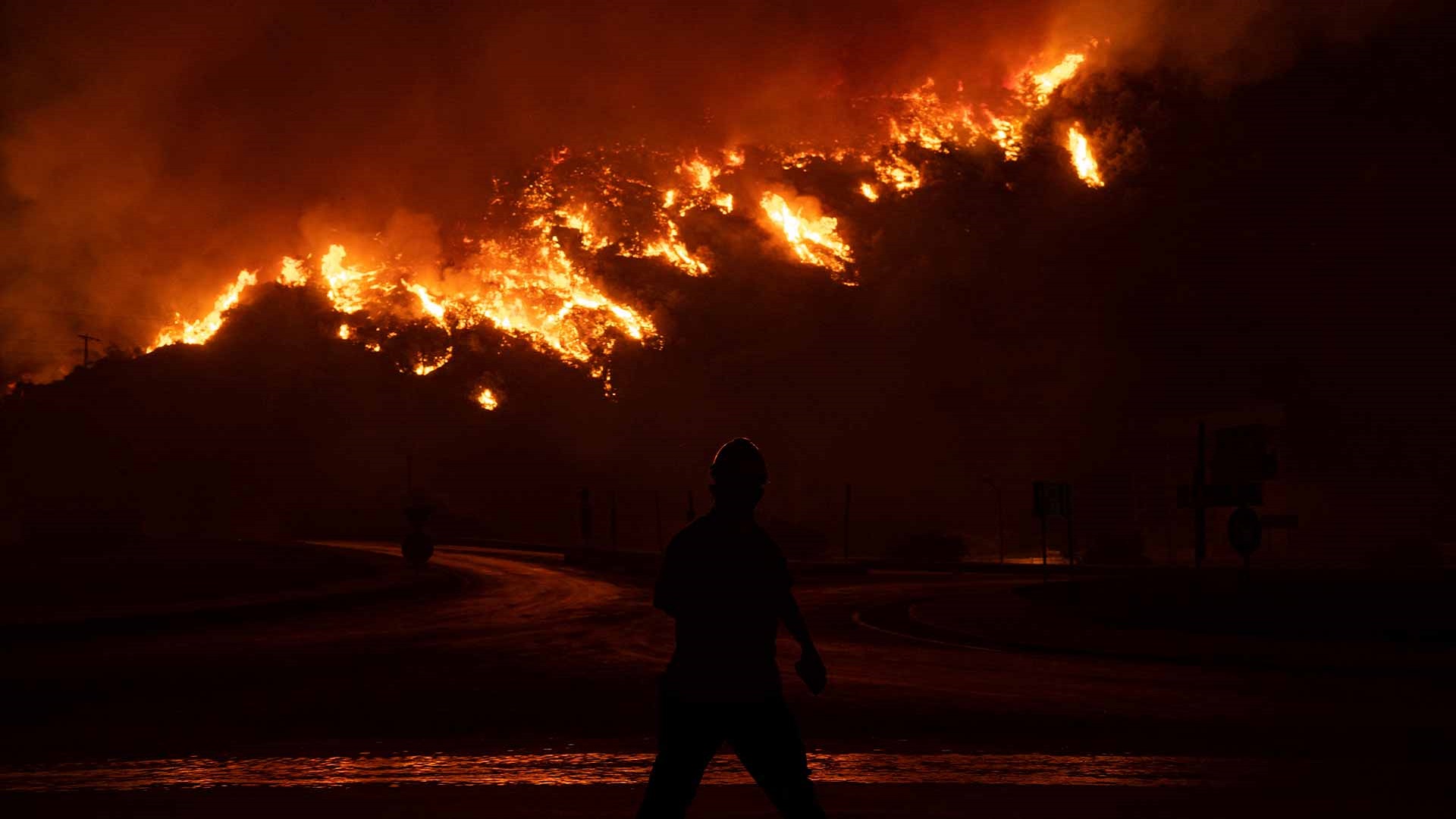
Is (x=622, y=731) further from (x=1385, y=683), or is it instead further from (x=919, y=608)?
(x=919, y=608)

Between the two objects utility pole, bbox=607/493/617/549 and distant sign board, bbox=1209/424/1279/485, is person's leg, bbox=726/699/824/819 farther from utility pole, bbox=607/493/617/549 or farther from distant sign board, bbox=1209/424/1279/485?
utility pole, bbox=607/493/617/549

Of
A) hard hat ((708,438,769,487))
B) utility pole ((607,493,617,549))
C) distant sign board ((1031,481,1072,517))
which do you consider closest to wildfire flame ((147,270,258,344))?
utility pole ((607,493,617,549))

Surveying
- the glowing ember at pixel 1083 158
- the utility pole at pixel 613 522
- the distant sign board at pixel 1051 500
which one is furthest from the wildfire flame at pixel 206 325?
the distant sign board at pixel 1051 500

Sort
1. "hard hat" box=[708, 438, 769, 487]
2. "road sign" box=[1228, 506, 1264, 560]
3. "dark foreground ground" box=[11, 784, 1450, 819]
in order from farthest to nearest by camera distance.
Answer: "road sign" box=[1228, 506, 1264, 560] < "dark foreground ground" box=[11, 784, 1450, 819] < "hard hat" box=[708, 438, 769, 487]

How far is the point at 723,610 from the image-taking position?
17.9 ft

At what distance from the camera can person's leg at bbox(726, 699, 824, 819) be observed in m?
5.37

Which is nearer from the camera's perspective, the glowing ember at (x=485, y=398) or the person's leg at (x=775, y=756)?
the person's leg at (x=775, y=756)

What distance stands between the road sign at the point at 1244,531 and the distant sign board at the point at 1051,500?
33.7 feet

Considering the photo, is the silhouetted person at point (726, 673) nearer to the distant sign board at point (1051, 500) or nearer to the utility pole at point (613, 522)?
the distant sign board at point (1051, 500)

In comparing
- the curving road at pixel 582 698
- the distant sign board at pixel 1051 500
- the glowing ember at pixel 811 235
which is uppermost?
the glowing ember at pixel 811 235

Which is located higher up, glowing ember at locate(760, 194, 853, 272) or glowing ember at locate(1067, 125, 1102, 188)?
glowing ember at locate(1067, 125, 1102, 188)

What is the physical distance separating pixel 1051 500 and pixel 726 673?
94.7 feet

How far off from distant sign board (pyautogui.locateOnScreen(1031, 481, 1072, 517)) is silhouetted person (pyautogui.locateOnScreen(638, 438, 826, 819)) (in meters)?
27.7

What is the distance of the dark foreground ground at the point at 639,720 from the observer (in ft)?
26.9
